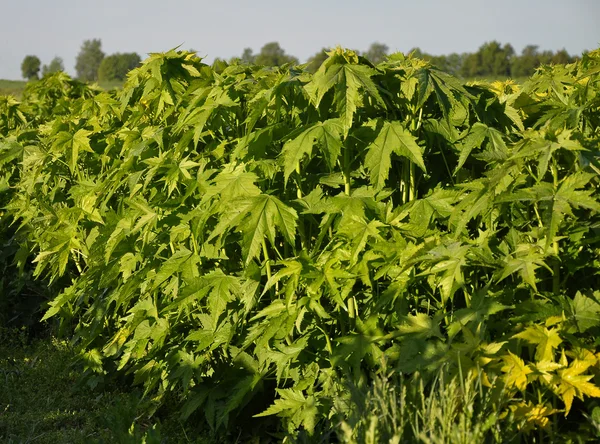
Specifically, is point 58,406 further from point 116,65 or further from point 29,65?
point 29,65

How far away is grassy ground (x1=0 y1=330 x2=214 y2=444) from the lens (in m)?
4.23

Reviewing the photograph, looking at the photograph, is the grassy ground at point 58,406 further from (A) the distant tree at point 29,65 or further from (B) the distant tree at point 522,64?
(A) the distant tree at point 29,65

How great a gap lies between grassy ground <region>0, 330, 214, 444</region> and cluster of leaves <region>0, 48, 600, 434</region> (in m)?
0.27

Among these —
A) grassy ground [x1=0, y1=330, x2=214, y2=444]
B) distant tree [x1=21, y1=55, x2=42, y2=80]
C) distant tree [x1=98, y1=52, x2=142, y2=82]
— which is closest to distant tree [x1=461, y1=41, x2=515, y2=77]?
distant tree [x1=98, y1=52, x2=142, y2=82]

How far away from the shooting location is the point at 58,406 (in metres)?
4.95

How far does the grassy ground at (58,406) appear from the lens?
423 cm

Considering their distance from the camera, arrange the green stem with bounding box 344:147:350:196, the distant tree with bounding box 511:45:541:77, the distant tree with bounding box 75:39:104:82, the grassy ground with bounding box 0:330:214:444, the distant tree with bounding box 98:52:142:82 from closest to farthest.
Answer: the green stem with bounding box 344:147:350:196, the grassy ground with bounding box 0:330:214:444, the distant tree with bounding box 511:45:541:77, the distant tree with bounding box 98:52:142:82, the distant tree with bounding box 75:39:104:82

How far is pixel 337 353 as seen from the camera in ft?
11.4

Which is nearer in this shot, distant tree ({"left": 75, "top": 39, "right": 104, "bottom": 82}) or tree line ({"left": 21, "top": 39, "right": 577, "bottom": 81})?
tree line ({"left": 21, "top": 39, "right": 577, "bottom": 81})

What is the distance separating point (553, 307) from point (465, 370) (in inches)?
18.8

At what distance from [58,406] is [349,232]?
8.67 feet

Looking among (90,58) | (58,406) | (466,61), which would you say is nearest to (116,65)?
(90,58)

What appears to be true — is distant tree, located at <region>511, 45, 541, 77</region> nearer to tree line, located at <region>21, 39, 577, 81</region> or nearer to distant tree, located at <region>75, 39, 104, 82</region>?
tree line, located at <region>21, 39, 577, 81</region>

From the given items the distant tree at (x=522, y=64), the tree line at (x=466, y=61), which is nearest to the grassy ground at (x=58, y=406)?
the tree line at (x=466, y=61)
